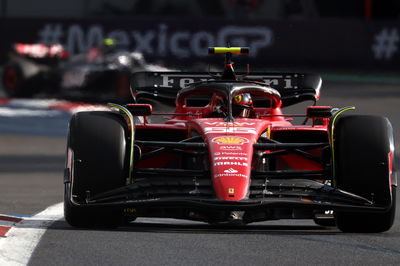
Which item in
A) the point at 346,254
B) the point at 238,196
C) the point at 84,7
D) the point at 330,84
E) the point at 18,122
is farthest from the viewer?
the point at 84,7

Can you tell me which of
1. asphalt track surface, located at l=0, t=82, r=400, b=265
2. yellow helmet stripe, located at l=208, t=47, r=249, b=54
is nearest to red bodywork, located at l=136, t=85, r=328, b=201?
asphalt track surface, located at l=0, t=82, r=400, b=265

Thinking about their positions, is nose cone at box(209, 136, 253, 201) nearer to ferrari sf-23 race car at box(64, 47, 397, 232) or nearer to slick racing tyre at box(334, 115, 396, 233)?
ferrari sf-23 race car at box(64, 47, 397, 232)

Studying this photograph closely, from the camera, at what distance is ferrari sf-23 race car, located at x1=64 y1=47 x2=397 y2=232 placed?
8.51m

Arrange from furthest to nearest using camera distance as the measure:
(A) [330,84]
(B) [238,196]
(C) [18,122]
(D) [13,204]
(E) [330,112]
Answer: (A) [330,84] < (C) [18,122] < (D) [13,204] < (E) [330,112] < (B) [238,196]

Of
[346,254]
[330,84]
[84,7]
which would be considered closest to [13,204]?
[346,254]

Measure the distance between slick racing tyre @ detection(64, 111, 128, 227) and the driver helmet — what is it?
141 cm

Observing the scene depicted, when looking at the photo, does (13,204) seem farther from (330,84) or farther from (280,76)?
(330,84)

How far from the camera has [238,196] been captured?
841 centimetres

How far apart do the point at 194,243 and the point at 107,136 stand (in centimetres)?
114

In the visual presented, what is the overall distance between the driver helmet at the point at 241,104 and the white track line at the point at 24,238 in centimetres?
154

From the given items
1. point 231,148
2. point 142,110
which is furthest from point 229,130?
point 142,110

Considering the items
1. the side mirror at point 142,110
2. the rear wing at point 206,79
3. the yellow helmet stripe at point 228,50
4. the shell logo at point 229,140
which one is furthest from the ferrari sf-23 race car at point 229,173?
the rear wing at point 206,79

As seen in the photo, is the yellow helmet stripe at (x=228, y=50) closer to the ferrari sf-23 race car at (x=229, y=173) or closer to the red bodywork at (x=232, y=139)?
the red bodywork at (x=232, y=139)

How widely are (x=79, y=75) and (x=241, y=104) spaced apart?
13456 millimetres
